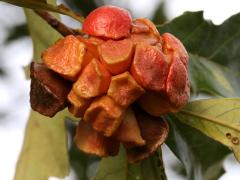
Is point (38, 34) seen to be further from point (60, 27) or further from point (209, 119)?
point (209, 119)

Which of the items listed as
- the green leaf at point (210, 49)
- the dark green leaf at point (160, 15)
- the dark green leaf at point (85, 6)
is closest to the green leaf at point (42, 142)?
the green leaf at point (210, 49)

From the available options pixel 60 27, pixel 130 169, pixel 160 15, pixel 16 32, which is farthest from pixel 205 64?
pixel 16 32

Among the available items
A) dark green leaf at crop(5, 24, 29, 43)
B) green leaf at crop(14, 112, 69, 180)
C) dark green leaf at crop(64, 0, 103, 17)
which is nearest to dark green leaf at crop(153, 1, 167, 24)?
dark green leaf at crop(64, 0, 103, 17)

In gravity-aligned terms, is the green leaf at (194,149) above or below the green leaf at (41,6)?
below

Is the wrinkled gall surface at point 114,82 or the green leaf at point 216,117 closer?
the wrinkled gall surface at point 114,82

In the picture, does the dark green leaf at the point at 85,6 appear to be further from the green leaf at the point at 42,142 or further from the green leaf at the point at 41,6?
the green leaf at the point at 41,6

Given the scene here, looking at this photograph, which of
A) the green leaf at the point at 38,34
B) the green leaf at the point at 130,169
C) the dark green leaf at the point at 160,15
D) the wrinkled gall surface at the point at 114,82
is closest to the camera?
the wrinkled gall surface at the point at 114,82

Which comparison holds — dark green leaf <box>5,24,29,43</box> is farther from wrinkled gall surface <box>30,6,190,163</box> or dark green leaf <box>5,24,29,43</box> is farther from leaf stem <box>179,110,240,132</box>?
wrinkled gall surface <box>30,6,190,163</box>

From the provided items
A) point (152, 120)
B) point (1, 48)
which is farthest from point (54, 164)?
point (1, 48)
